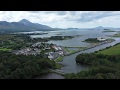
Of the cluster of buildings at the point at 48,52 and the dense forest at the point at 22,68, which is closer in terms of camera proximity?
the dense forest at the point at 22,68

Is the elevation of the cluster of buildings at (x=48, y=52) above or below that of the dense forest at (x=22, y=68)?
below

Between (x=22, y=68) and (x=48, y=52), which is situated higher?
(x=22, y=68)

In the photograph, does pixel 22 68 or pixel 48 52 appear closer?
pixel 22 68

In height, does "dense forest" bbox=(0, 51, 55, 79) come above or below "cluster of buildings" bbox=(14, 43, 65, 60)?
above

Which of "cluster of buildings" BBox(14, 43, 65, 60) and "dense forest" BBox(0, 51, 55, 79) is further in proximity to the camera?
"cluster of buildings" BBox(14, 43, 65, 60)
